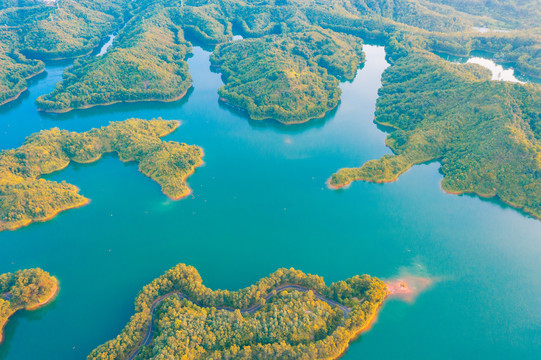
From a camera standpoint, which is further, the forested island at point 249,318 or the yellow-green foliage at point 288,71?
the yellow-green foliage at point 288,71

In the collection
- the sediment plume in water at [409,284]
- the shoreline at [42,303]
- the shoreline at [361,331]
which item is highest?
the sediment plume in water at [409,284]

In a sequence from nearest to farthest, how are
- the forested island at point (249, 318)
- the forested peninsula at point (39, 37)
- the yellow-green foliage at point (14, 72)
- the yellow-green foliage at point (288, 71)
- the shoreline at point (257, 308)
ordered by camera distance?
the forested island at point (249, 318) → the shoreline at point (257, 308) → the yellow-green foliage at point (288, 71) → the yellow-green foliage at point (14, 72) → the forested peninsula at point (39, 37)

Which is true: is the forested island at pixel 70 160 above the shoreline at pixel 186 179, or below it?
above

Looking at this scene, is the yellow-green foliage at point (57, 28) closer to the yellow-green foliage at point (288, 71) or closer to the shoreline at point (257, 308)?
Result: the yellow-green foliage at point (288, 71)

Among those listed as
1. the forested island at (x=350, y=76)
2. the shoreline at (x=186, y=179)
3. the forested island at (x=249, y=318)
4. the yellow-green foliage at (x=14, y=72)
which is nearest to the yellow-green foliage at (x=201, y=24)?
the forested island at (x=350, y=76)

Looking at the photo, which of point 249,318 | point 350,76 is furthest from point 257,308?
point 350,76

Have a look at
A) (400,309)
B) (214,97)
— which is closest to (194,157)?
(214,97)
